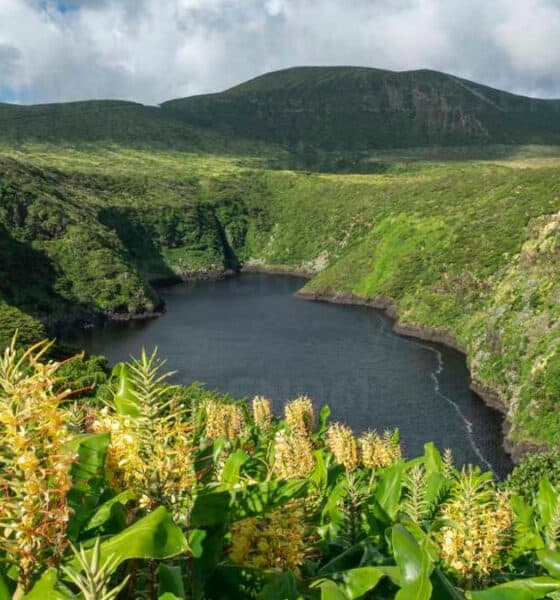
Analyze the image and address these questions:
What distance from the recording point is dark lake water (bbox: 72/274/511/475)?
45.9m

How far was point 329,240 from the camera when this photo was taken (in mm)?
128375

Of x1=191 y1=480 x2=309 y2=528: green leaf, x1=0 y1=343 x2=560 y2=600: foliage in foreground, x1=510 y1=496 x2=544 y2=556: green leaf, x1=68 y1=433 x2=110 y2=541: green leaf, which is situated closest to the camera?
x1=0 y1=343 x2=560 y2=600: foliage in foreground

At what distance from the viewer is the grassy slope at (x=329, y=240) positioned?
5600cm

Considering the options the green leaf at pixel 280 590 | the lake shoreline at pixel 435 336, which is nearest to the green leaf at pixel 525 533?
the green leaf at pixel 280 590

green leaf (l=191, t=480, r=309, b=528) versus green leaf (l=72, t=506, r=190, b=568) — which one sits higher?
green leaf (l=72, t=506, r=190, b=568)

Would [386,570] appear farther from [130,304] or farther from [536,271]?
[130,304]

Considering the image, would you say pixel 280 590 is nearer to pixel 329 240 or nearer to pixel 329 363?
pixel 329 363

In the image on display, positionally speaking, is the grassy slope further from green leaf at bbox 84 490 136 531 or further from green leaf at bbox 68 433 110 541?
green leaf at bbox 84 490 136 531

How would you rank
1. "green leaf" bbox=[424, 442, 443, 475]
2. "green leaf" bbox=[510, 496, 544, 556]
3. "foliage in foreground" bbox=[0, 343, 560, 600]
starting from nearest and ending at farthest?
"foliage in foreground" bbox=[0, 343, 560, 600], "green leaf" bbox=[510, 496, 544, 556], "green leaf" bbox=[424, 442, 443, 475]

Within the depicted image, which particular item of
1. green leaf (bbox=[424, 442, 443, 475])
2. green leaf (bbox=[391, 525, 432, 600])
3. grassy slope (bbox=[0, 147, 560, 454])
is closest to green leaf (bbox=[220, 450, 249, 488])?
green leaf (bbox=[391, 525, 432, 600])

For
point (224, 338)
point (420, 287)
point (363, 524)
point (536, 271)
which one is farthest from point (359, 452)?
point (420, 287)

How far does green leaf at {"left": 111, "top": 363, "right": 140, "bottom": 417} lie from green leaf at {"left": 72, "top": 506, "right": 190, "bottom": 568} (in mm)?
1200

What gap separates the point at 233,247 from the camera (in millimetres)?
142125

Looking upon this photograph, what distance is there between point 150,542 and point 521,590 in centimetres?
180
